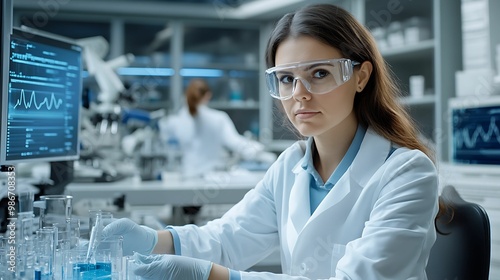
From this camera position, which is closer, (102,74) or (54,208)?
(54,208)

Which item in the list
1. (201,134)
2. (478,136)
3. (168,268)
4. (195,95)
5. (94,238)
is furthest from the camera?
(201,134)

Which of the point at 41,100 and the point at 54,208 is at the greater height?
the point at 41,100

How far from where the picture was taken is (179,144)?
14.3ft

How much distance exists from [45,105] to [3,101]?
0.88 ft

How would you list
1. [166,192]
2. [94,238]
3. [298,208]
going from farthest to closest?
[166,192]
[298,208]
[94,238]

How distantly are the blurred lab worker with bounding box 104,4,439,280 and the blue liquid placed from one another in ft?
0.22

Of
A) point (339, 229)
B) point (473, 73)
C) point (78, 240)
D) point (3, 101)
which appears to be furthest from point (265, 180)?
point (473, 73)

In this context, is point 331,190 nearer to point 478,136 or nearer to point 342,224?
point 342,224

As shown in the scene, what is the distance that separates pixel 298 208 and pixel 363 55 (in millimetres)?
436

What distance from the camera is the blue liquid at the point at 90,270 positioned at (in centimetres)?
94

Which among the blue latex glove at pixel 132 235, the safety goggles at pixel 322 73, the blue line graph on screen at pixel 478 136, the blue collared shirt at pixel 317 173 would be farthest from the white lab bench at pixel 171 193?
the blue line graph on screen at pixel 478 136

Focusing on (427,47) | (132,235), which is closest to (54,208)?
(132,235)

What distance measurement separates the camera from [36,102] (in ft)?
4.48

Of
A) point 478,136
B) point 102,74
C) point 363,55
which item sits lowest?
point 478,136
